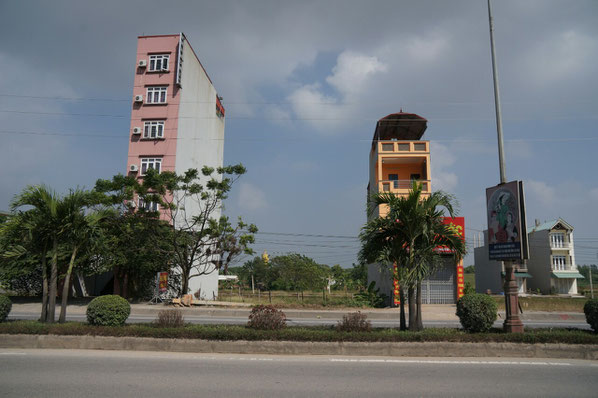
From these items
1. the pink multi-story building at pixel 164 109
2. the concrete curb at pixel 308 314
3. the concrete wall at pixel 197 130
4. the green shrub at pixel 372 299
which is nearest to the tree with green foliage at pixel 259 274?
the concrete wall at pixel 197 130

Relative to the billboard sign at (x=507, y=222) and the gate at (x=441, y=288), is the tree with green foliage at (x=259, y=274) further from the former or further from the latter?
the billboard sign at (x=507, y=222)

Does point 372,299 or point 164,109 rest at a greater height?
point 164,109

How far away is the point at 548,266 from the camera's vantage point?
139ft

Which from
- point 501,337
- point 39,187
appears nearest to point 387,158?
point 501,337

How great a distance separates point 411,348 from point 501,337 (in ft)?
7.04

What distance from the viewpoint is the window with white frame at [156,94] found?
93.5 feet

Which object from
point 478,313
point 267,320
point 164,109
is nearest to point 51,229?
point 267,320

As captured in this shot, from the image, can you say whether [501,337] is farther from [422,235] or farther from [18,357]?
[18,357]

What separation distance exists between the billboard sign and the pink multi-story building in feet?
71.9

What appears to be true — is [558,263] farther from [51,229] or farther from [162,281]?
[51,229]

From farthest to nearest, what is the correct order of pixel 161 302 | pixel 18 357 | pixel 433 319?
pixel 161 302, pixel 433 319, pixel 18 357

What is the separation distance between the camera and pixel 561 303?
24625 millimetres

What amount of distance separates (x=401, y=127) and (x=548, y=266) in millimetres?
25966

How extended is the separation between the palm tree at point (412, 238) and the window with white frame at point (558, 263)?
129ft
